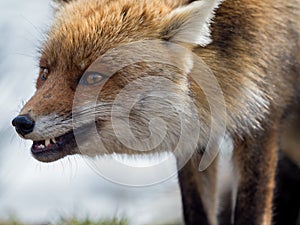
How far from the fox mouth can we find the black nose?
0.28 meters

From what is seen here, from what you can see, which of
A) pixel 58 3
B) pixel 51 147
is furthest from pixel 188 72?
pixel 58 3

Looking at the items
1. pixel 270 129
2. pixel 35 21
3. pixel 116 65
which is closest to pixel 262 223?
pixel 270 129

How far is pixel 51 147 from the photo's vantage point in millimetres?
6590

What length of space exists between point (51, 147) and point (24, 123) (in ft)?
1.29

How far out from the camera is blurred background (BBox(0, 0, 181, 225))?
7.57m

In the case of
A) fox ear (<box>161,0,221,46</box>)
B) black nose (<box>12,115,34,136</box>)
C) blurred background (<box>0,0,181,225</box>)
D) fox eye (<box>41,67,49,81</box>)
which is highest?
fox ear (<box>161,0,221,46</box>)

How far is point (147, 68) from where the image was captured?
263 inches

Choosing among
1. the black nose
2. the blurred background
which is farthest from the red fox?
the blurred background

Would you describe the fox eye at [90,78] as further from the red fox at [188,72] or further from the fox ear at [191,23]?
the fox ear at [191,23]

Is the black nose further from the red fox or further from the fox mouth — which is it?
the fox mouth

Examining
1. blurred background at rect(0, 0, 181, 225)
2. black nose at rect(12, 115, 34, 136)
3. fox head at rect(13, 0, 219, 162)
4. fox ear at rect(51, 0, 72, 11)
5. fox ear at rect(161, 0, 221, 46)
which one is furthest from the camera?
blurred background at rect(0, 0, 181, 225)

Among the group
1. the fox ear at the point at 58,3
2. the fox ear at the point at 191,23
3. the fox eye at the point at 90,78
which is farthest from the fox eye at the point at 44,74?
the fox ear at the point at 191,23

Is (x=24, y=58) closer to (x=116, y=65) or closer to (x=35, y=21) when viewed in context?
(x=35, y=21)

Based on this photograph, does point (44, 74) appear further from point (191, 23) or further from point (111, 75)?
point (191, 23)
